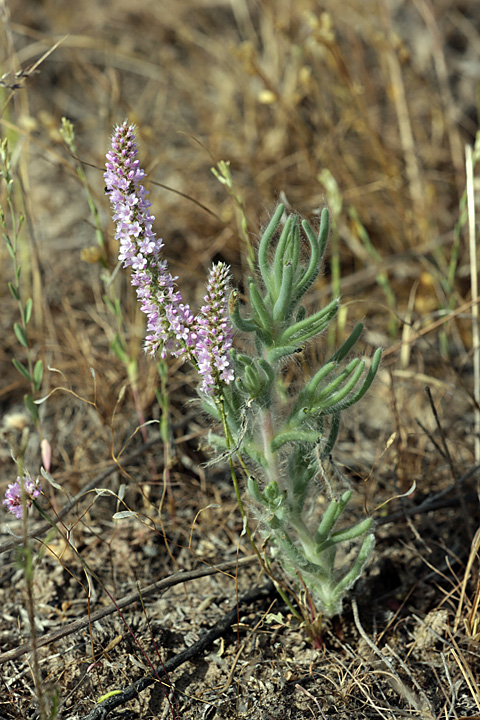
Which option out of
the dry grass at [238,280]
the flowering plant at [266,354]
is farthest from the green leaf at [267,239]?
the dry grass at [238,280]

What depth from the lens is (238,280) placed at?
223cm

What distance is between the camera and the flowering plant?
5.32 ft

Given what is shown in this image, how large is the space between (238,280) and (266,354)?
532 mm

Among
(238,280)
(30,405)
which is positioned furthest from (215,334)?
(30,405)

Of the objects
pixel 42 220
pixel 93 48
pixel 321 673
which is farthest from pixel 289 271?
pixel 93 48

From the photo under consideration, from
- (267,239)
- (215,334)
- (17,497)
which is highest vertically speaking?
(267,239)

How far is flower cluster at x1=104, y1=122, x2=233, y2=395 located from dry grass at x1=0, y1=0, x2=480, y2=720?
0.41 meters

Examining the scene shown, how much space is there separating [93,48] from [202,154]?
1.26m

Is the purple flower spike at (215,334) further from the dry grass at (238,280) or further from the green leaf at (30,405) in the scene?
the green leaf at (30,405)

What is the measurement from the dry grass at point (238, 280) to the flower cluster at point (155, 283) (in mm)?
414

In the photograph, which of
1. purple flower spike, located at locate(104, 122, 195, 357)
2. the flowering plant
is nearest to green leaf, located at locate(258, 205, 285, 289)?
the flowering plant

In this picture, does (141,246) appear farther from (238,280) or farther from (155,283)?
(238,280)

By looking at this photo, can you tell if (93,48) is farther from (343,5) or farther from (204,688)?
(204,688)

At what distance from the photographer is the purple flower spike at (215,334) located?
1.60m
